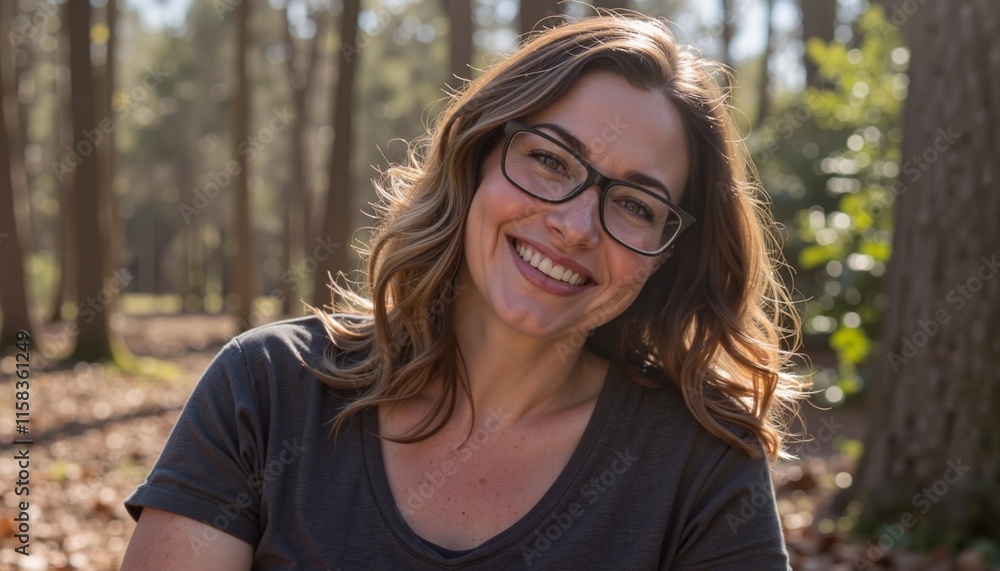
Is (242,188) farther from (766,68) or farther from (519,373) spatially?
(766,68)

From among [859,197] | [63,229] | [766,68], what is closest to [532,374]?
[859,197]

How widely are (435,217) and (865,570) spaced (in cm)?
247

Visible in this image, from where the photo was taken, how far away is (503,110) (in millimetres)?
2266

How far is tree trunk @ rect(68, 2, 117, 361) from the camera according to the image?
36.4 ft

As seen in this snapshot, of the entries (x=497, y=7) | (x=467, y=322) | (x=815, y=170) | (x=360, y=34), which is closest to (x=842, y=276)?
(x=815, y=170)

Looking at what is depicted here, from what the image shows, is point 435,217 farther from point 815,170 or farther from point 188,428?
point 815,170
